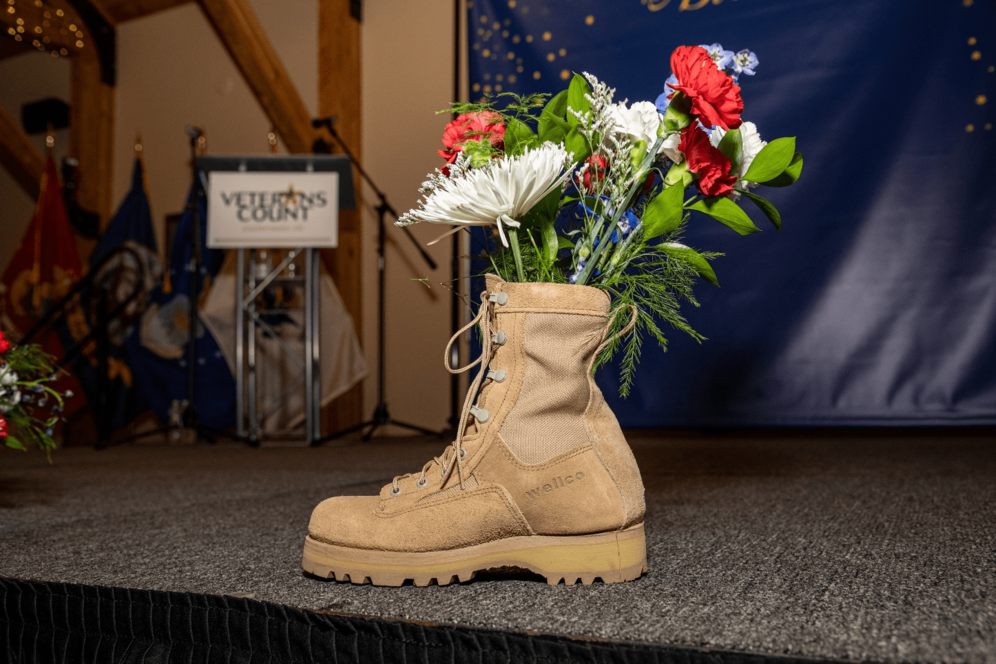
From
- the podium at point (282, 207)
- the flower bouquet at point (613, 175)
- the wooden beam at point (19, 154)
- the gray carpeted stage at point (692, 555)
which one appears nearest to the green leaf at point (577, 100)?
the flower bouquet at point (613, 175)

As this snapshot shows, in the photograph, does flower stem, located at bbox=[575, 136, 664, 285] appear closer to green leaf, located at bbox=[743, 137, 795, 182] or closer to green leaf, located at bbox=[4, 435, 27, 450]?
green leaf, located at bbox=[743, 137, 795, 182]

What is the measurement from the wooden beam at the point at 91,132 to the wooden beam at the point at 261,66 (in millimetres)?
1829

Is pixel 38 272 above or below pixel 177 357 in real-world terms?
above

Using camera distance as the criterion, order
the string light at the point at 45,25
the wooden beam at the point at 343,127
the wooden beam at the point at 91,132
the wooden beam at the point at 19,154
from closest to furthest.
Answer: the wooden beam at the point at 343,127 < the string light at the point at 45,25 < the wooden beam at the point at 19,154 < the wooden beam at the point at 91,132

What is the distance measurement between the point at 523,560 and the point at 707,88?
50cm

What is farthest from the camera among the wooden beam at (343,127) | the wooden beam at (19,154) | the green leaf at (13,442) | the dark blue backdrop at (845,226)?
the wooden beam at (19,154)

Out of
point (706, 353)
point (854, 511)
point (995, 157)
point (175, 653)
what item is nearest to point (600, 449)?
point (175, 653)

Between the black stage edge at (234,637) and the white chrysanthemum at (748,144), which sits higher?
the white chrysanthemum at (748,144)

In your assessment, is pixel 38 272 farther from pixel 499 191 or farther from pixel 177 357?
pixel 499 191

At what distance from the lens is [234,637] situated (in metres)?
0.68

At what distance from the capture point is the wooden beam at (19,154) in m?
4.90

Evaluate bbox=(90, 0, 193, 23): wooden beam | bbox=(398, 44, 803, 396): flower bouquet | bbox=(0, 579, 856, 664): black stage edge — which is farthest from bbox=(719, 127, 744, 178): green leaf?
bbox=(90, 0, 193, 23): wooden beam

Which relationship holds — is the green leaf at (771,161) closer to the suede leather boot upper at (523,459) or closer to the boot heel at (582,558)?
the suede leather boot upper at (523,459)

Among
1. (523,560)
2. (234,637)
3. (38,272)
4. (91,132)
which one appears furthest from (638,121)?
(91,132)
